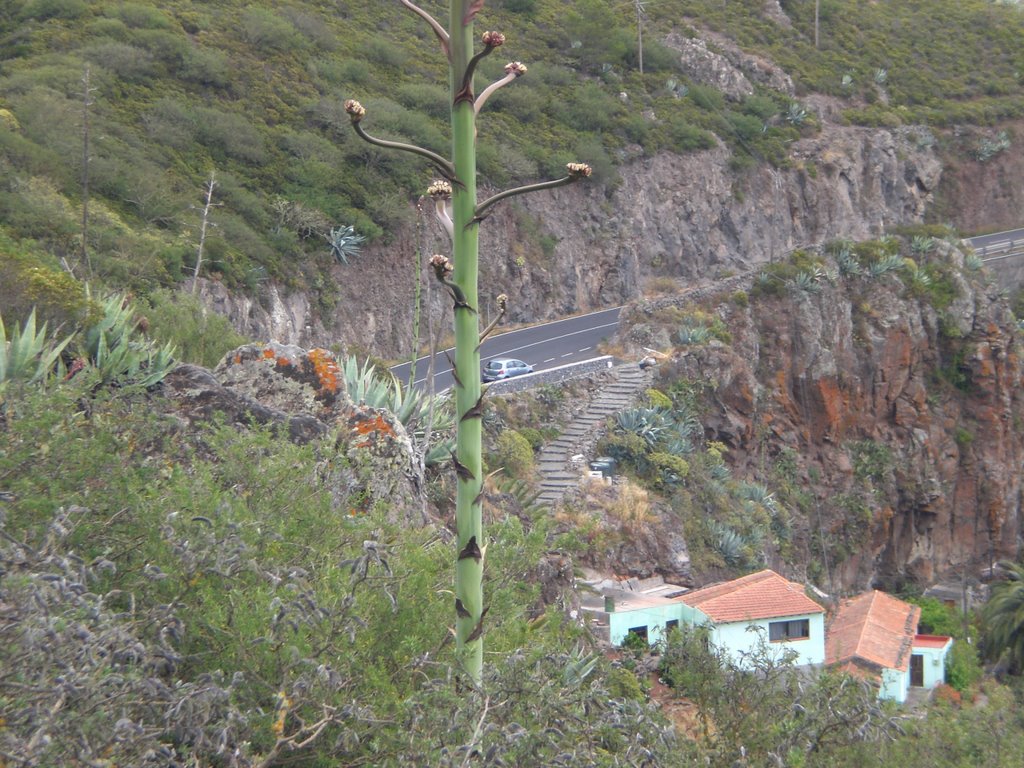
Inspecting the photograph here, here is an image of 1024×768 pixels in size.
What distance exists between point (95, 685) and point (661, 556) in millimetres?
17520

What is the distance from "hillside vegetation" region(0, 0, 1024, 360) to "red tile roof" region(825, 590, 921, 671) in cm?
1403

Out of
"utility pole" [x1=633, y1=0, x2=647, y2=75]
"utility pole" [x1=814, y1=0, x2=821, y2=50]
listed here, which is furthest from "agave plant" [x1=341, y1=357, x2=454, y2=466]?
"utility pole" [x1=814, y1=0, x2=821, y2=50]

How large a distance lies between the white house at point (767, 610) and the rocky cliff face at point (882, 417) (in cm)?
Result: 950

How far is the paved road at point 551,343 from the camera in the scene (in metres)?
29.4

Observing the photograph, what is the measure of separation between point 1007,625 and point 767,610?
11.2 metres

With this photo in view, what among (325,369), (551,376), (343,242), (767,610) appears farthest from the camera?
(343,242)

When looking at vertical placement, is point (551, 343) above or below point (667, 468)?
above

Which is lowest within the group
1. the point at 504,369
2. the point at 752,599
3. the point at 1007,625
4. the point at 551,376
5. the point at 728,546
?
the point at 1007,625

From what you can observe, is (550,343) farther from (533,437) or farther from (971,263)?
(971,263)

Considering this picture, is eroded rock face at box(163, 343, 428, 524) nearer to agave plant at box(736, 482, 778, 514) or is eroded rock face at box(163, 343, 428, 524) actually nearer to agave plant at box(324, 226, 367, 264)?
agave plant at box(736, 482, 778, 514)

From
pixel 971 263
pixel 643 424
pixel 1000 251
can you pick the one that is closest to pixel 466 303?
pixel 643 424

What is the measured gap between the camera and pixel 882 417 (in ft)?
115

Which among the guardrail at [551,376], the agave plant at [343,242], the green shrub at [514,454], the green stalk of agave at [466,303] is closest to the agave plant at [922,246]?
the guardrail at [551,376]

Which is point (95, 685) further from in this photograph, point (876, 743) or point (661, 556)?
point (661, 556)
